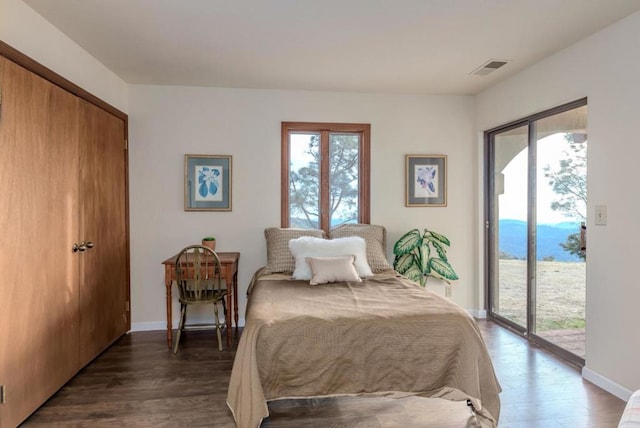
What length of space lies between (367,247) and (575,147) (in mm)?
1862

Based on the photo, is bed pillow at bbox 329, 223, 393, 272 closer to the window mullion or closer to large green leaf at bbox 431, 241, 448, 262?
the window mullion

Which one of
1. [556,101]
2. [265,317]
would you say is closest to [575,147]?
[556,101]

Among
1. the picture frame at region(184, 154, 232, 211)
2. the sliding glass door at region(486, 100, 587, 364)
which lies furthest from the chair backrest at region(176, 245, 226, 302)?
the sliding glass door at region(486, 100, 587, 364)

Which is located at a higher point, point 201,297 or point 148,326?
point 201,297

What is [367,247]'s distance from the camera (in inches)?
138

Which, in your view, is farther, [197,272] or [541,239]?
[541,239]

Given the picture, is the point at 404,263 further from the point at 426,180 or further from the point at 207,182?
the point at 207,182

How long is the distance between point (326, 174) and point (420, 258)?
4.28 feet

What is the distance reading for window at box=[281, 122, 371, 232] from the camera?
3.95m

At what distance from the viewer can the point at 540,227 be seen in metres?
3.27

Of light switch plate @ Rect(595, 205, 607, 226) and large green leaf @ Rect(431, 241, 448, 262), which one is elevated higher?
light switch plate @ Rect(595, 205, 607, 226)

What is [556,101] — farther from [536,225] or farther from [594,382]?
[594,382]

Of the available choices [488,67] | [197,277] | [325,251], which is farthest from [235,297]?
[488,67]

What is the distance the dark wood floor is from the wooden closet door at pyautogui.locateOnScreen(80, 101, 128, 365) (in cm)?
33
